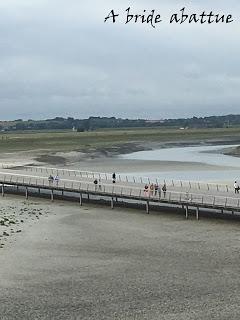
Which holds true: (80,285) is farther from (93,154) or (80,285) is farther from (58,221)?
(93,154)

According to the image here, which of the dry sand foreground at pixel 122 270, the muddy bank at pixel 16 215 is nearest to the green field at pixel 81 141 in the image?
the muddy bank at pixel 16 215

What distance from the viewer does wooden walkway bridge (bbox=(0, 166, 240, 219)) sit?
32.9 meters

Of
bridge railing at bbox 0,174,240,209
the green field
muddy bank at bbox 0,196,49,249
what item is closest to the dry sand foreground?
muddy bank at bbox 0,196,49,249

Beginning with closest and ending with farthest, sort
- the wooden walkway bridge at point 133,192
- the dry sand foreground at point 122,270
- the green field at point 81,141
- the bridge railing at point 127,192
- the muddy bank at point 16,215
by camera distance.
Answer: the dry sand foreground at point 122,270
the muddy bank at point 16,215
the bridge railing at point 127,192
the wooden walkway bridge at point 133,192
the green field at point 81,141

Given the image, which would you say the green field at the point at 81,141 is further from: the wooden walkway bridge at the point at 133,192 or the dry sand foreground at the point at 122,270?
the dry sand foreground at the point at 122,270

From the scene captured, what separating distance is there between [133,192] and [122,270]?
51.1 feet

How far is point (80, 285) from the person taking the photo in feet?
65.5

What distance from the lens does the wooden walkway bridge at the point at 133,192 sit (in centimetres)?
3291

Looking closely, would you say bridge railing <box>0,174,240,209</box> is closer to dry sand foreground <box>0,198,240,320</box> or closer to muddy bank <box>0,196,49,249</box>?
dry sand foreground <box>0,198,240,320</box>

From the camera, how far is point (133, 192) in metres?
37.3

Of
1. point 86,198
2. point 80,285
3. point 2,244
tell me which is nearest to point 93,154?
point 86,198

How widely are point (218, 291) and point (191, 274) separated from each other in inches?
89.2

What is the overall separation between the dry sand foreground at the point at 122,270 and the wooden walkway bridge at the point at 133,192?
1.28 m

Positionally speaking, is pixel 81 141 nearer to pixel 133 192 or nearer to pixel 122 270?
pixel 133 192
